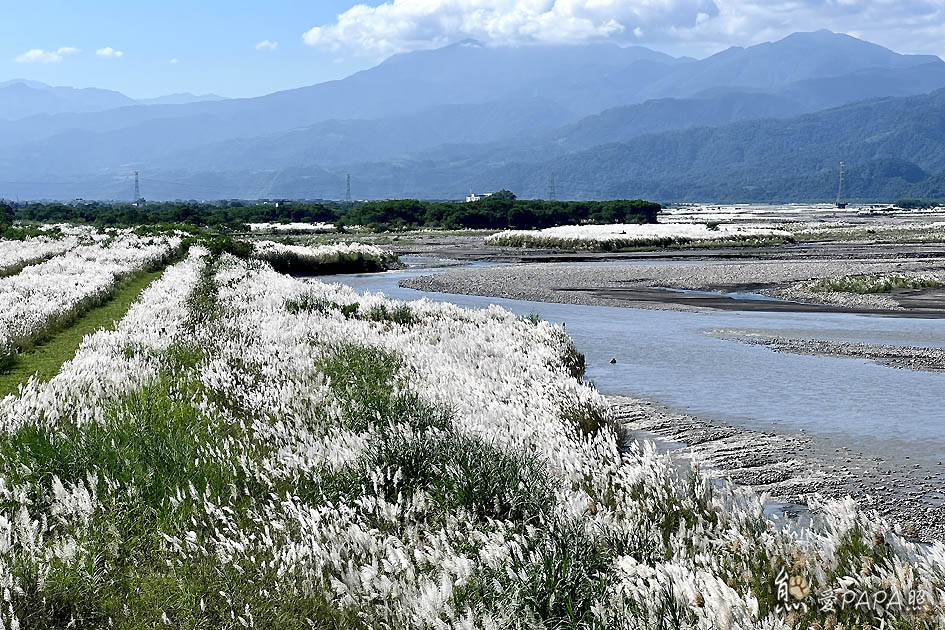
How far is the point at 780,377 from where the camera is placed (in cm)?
1725

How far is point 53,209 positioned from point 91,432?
144 m

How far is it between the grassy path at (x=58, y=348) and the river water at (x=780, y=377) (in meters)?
9.99

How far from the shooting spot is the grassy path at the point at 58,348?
15133 millimetres

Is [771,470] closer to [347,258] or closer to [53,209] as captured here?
[347,258]

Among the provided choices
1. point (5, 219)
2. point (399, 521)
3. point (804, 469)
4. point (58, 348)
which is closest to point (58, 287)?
point (58, 348)

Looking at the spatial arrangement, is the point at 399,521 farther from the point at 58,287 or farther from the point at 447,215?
the point at 447,215

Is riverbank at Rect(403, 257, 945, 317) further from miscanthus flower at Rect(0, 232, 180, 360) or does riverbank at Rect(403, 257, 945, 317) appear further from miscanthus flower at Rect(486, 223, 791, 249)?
miscanthus flower at Rect(486, 223, 791, 249)

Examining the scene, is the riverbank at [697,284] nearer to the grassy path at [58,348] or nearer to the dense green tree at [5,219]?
the grassy path at [58,348]

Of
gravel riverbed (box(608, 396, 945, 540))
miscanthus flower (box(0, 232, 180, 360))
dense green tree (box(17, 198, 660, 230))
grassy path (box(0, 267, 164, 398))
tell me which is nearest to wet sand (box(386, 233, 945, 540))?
gravel riverbed (box(608, 396, 945, 540))

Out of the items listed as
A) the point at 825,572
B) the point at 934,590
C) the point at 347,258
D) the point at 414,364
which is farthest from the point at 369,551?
the point at 347,258

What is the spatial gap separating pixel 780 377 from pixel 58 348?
14.5 m

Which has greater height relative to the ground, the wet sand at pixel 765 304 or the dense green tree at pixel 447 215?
the dense green tree at pixel 447 215

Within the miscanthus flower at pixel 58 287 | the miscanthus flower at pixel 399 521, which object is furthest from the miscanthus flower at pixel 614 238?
the miscanthus flower at pixel 399 521

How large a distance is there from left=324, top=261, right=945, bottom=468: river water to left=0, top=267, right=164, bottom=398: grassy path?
9992 mm
